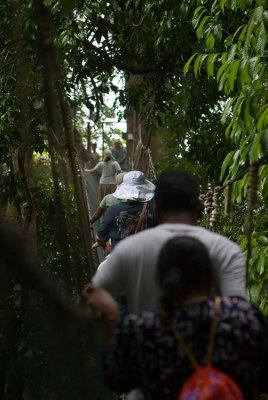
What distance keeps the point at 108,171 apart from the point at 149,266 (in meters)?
11.4

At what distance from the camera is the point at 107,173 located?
14.3m

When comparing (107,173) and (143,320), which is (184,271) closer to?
(143,320)

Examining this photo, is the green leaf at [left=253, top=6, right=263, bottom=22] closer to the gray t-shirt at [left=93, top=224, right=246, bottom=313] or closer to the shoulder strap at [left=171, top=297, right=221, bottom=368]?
the gray t-shirt at [left=93, top=224, right=246, bottom=313]

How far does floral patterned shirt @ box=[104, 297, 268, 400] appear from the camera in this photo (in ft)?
8.48

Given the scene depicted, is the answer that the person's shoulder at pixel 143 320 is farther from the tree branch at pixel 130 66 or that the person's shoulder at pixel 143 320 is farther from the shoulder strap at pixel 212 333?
the tree branch at pixel 130 66

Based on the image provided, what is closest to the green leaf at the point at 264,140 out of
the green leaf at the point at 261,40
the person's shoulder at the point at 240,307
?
the green leaf at the point at 261,40

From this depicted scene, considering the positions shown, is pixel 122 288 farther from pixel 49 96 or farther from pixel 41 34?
pixel 41 34

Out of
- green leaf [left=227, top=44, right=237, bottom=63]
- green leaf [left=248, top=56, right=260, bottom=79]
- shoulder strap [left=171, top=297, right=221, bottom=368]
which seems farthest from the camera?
green leaf [left=227, top=44, right=237, bottom=63]

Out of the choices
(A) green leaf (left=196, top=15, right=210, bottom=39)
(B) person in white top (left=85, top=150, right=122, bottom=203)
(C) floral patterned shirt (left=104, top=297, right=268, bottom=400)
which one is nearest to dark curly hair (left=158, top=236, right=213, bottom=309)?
(C) floral patterned shirt (left=104, top=297, right=268, bottom=400)

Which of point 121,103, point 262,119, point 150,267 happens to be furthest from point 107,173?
point 150,267

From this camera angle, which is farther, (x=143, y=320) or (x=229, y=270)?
(x=229, y=270)

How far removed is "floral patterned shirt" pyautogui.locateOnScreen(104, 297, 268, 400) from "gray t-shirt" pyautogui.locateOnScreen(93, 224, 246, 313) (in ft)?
0.68

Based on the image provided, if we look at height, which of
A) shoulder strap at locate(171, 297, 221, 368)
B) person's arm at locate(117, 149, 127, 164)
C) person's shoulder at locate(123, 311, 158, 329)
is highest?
person's shoulder at locate(123, 311, 158, 329)

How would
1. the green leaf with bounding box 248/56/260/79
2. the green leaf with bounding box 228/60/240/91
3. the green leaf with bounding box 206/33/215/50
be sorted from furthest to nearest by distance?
the green leaf with bounding box 206/33/215/50 → the green leaf with bounding box 228/60/240/91 → the green leaf with bounding box 248/56/260/79
